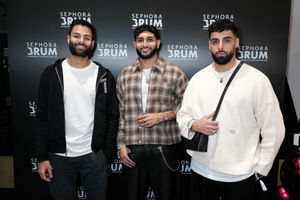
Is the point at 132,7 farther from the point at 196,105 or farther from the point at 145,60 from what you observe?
the point at 196,105

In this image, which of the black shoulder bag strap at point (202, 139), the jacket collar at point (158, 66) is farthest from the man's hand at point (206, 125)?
the jacket collar at point (158, 66)

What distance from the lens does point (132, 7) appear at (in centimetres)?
259

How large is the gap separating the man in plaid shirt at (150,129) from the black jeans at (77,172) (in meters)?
0.23

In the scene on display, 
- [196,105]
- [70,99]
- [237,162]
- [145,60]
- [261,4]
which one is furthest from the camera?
[261,4]

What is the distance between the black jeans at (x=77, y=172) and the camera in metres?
1.89

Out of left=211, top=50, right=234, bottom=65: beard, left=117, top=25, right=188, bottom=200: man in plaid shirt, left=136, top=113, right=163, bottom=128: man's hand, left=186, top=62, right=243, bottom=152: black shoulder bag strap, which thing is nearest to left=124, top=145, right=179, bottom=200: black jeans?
left=117, top=25, right=188, bottom=200: man in plaid shirt

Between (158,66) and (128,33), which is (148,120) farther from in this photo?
(128,33)

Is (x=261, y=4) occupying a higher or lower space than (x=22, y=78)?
higher

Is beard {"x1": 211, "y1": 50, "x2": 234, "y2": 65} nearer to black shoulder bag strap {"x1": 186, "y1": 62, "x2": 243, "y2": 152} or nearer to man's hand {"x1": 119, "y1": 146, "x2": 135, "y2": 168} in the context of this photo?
black shoulder bag strap {"x1": 186, "y1": 62, "x2": 243, "y2": 152}

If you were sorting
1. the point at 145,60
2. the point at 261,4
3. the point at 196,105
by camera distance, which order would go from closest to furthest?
1. the point at 196,105
2. the point at 145,60
3. the point at 261,4

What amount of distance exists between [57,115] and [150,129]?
795 millimetres

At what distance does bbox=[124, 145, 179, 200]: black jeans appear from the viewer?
1.97 m

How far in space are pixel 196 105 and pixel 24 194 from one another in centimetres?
248

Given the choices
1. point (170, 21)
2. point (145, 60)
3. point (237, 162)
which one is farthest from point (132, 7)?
point (237, 162)
